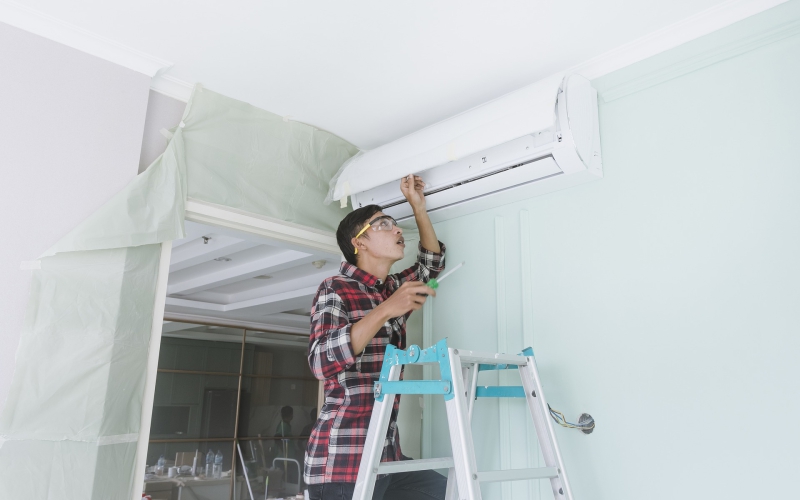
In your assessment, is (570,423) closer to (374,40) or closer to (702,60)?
(702,60)

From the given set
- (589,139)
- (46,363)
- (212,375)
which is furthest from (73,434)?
(212,375)

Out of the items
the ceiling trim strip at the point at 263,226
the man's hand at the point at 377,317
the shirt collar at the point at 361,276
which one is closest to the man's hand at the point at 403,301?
the man's hand at the point at 377,317

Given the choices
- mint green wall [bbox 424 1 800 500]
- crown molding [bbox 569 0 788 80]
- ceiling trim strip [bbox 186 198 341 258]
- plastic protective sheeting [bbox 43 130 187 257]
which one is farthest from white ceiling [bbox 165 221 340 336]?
crown molding [bbox 569 0 788 80]

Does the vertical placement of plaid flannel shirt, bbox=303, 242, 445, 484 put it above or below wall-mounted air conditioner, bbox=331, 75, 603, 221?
below

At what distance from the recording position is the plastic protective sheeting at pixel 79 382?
1.52 m

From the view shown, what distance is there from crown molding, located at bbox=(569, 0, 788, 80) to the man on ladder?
744 millimetres

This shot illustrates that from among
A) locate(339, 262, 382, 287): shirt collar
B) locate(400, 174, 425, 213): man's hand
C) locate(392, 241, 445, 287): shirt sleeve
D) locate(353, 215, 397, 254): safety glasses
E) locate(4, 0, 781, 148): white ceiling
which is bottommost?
locate(339, 262, 382, 287): shirt collar

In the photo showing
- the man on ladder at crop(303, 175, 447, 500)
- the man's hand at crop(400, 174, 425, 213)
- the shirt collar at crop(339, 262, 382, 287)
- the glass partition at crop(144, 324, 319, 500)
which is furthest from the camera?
the glass partition at crop(144, 324, 319, 500)

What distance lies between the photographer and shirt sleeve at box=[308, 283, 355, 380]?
1.61 meters

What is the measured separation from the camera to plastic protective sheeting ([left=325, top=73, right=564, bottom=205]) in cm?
173

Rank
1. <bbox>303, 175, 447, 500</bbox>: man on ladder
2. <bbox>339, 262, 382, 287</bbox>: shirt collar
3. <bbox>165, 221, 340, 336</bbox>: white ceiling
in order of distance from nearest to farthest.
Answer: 1. <bbox>303, 175, 447, 500</bbox>: man on ladder
2. <bbox>339, 262, 382, 287</bbox>: shirt collar
3. <bbox>165, 221, 340, 336</bbox>: white ceiling

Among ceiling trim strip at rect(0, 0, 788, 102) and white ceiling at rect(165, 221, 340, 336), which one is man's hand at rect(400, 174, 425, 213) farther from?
ceiling trim strip at rect(0, 0, 788, 102)

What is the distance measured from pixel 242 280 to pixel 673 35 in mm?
4478

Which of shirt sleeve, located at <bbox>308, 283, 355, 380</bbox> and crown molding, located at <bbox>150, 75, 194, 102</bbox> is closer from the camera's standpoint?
shirt sleeve, located at <bbox>308, 283, 355, 380</bbox>
